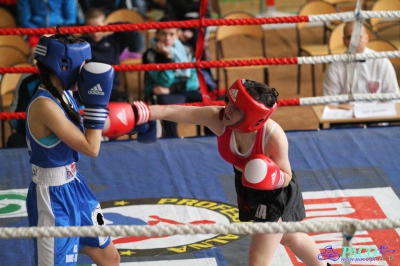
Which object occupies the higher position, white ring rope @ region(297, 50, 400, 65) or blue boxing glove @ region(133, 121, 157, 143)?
blue boxing glove @ region(133, 121, 157, 143)

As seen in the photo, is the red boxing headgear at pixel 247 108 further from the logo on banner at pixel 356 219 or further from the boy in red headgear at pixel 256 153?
the logo on banner at pixel 356 219

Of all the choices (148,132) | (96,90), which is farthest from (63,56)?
(148,132)

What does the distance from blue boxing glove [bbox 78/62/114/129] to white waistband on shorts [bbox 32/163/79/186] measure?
9.4 inches

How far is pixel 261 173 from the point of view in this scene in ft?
8.17

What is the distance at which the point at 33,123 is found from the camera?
2.47 meters

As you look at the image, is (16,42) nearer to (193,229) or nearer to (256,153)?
(256,153)

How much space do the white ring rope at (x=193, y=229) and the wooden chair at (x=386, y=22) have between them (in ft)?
15.7

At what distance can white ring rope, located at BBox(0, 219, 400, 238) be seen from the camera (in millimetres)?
2000

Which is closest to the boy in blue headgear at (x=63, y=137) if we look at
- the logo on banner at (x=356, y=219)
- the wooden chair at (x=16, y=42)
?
the logo on banner at (x=356, y=219)

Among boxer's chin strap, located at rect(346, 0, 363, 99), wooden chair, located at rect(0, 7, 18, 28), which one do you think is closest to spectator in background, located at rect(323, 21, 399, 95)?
boxer's chin strap, located at rect(346, 0, 363, 99)

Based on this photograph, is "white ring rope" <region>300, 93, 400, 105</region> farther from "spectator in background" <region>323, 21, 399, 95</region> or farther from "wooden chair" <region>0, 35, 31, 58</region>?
"wooden chair" <region>0, 35, 31, 58</region>

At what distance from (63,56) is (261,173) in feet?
2.65

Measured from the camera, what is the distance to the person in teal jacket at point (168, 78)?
540 centimetres

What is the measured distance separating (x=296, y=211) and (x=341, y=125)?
219cm
